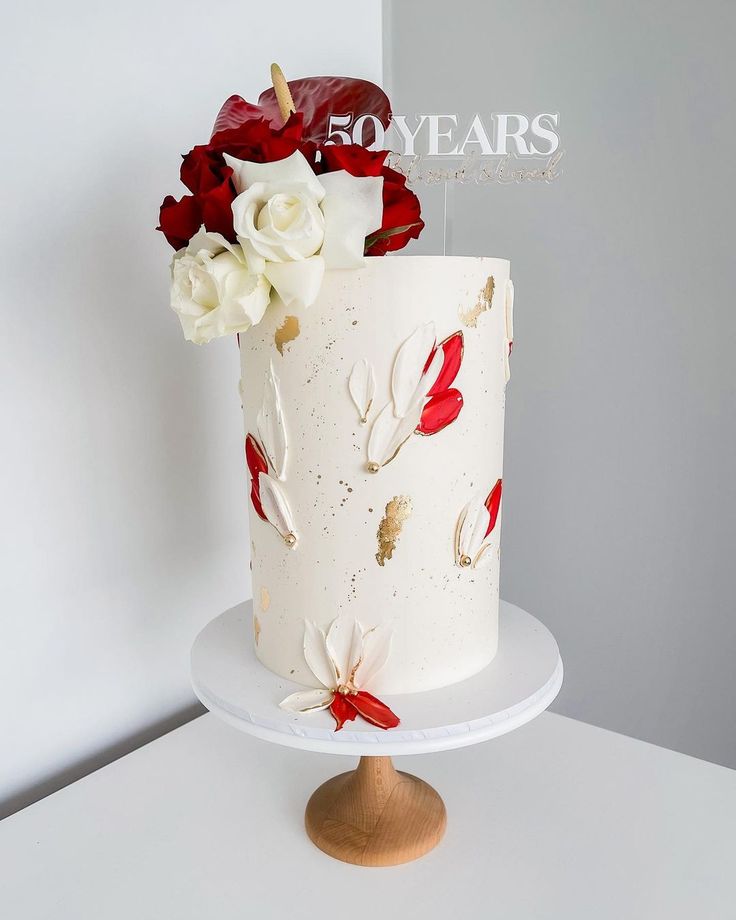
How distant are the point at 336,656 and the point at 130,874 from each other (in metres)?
0.26

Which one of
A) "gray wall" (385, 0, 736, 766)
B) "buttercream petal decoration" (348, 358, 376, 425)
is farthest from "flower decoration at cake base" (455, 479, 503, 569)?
"gray wall" (385, 0, 736, 766)

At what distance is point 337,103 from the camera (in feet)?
2.23

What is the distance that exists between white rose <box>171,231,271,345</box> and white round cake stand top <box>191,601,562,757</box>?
27 cm

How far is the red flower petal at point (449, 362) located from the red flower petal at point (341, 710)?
0.76ft

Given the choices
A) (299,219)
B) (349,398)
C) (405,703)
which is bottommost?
(405,703)

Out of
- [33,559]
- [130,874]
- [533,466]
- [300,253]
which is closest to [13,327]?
[33,559]

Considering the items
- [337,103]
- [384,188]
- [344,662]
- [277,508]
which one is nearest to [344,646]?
[344,662]

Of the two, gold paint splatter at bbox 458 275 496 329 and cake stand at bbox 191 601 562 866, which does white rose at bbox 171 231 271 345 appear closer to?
gold paint splatter at bbox 458 275 496 329

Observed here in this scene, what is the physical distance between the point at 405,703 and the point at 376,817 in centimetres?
16

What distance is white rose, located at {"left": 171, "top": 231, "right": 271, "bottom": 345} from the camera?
0.54 metres

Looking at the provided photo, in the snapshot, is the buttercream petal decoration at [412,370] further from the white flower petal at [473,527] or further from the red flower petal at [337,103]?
the red flower petal at [337,103]

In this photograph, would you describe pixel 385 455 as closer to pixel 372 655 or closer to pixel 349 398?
pixel 349 398

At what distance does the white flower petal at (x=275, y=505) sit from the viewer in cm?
60

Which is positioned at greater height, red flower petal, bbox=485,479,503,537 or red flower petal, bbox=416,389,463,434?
red flower petal, bbox=416,389,463,434
